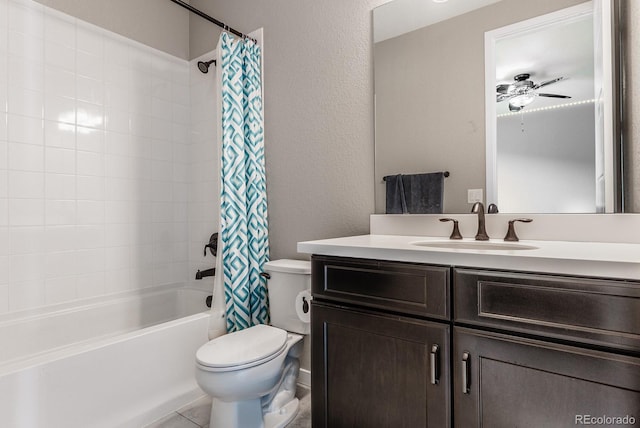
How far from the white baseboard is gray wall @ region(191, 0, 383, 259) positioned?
2.22 ft

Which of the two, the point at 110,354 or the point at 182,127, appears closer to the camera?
the point at 110,354

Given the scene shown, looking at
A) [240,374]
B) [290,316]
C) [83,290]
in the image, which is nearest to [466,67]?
[290,316]

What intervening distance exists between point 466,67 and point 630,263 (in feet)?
3.54

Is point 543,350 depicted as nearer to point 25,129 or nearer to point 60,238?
point 60,238

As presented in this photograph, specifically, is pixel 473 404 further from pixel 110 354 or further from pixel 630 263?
pixel 110 354

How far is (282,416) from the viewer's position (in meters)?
1.70

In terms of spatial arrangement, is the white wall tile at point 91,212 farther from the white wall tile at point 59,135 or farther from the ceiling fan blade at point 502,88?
the ceiling fan blade at point 502,88

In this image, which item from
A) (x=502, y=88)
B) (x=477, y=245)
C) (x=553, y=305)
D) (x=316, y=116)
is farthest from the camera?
(x=316, y=116)

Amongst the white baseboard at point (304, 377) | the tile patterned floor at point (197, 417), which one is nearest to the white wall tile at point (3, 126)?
the tile patterned floor at point (197, 417)

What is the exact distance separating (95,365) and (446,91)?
6.56 feet

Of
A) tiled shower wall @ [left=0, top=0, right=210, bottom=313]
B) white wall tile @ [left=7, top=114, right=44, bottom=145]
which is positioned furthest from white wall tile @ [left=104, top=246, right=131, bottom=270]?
white wall tile @ [left=7, top=114, right=44, bottom=145]

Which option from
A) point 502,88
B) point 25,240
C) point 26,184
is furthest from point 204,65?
point 502,88

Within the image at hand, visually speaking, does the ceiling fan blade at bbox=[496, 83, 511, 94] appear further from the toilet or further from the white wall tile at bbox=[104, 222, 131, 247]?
the white wall tile at bbox=[104, 222, 131, 247]

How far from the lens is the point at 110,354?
5.21ft
